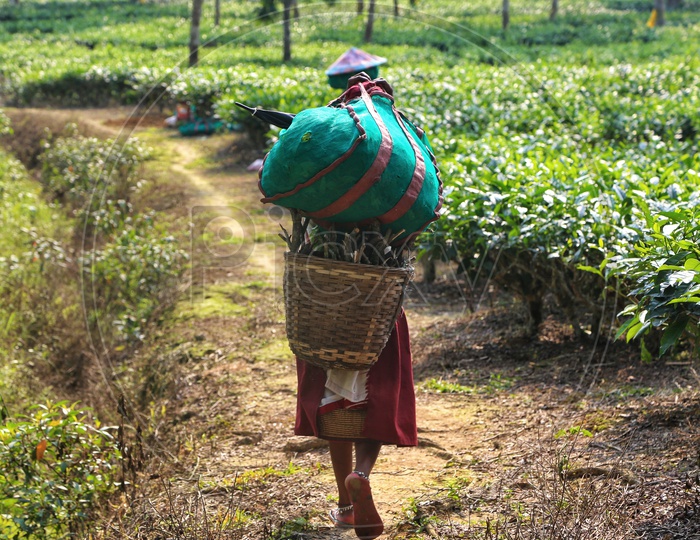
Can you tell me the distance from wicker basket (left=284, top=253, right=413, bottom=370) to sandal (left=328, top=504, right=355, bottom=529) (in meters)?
0.68

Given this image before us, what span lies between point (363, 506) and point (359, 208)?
1.07 m

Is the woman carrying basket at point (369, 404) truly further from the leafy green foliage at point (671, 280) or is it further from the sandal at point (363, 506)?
the leafy green foliage at point (671, 280)

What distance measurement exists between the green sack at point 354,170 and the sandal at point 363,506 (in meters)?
0.89

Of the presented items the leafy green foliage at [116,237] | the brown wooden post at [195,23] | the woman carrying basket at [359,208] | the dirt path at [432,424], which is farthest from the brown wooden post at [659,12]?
the woman carrying basket at [359,208]

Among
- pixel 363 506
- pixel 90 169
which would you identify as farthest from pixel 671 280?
pixel 90 169

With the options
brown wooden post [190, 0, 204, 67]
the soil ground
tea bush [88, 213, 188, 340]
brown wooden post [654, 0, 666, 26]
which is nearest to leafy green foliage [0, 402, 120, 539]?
the soil ground

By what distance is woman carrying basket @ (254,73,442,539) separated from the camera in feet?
8.66

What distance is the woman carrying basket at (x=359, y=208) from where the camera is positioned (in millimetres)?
2639

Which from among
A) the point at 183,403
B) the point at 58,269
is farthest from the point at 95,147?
the point at 183,403

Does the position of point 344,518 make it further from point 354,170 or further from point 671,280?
point 671,280

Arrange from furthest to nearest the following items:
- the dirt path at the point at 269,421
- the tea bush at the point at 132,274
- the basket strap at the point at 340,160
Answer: the tea bush at the point at 132,274
the dirt path at the point at 269,421
the basket strap at the point at 340,160

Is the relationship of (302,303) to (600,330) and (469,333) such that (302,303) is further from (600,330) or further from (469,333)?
(469,333)

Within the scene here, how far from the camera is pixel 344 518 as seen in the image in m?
3.20

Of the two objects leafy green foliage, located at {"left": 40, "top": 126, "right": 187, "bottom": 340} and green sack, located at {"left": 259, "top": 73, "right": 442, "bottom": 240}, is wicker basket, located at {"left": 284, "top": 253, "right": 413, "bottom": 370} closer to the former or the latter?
green sack, located at {"left": 259, "top": 73, "right": 442, "bottom": 240}
